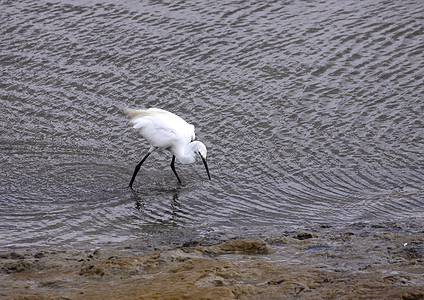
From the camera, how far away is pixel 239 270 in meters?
4.52

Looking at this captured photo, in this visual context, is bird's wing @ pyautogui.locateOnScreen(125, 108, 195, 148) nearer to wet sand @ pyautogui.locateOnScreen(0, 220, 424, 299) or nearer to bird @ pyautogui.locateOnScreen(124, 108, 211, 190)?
bird @ pyautogui.locateOnScreen(124, 108, 211, 190)

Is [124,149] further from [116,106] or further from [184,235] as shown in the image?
[184,235]

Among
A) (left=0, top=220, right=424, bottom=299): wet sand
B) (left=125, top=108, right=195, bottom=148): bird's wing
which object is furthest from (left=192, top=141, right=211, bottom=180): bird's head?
(left=0, top=220, right=424, bottom=299): wet sand

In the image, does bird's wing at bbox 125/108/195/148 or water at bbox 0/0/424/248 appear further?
bird's wing at bbox 125/108/195/148

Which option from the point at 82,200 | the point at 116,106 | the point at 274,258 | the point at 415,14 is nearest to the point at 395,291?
the point at 274,258

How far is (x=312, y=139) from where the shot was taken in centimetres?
868

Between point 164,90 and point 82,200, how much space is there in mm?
3371

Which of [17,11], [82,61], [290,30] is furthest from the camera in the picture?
[17,11]

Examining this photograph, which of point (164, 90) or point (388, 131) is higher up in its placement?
point (164, 90)

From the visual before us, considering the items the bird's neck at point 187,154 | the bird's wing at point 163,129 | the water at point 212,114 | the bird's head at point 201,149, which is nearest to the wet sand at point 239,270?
the water at point 212,114

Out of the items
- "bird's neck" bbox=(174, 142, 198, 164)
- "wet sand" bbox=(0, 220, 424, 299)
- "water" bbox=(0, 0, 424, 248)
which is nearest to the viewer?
"wet sand" bbox=(0, 220, 424, 299)

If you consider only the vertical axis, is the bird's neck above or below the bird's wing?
below

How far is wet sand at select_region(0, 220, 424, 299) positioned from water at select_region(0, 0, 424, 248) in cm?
79

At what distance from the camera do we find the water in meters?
6.87
